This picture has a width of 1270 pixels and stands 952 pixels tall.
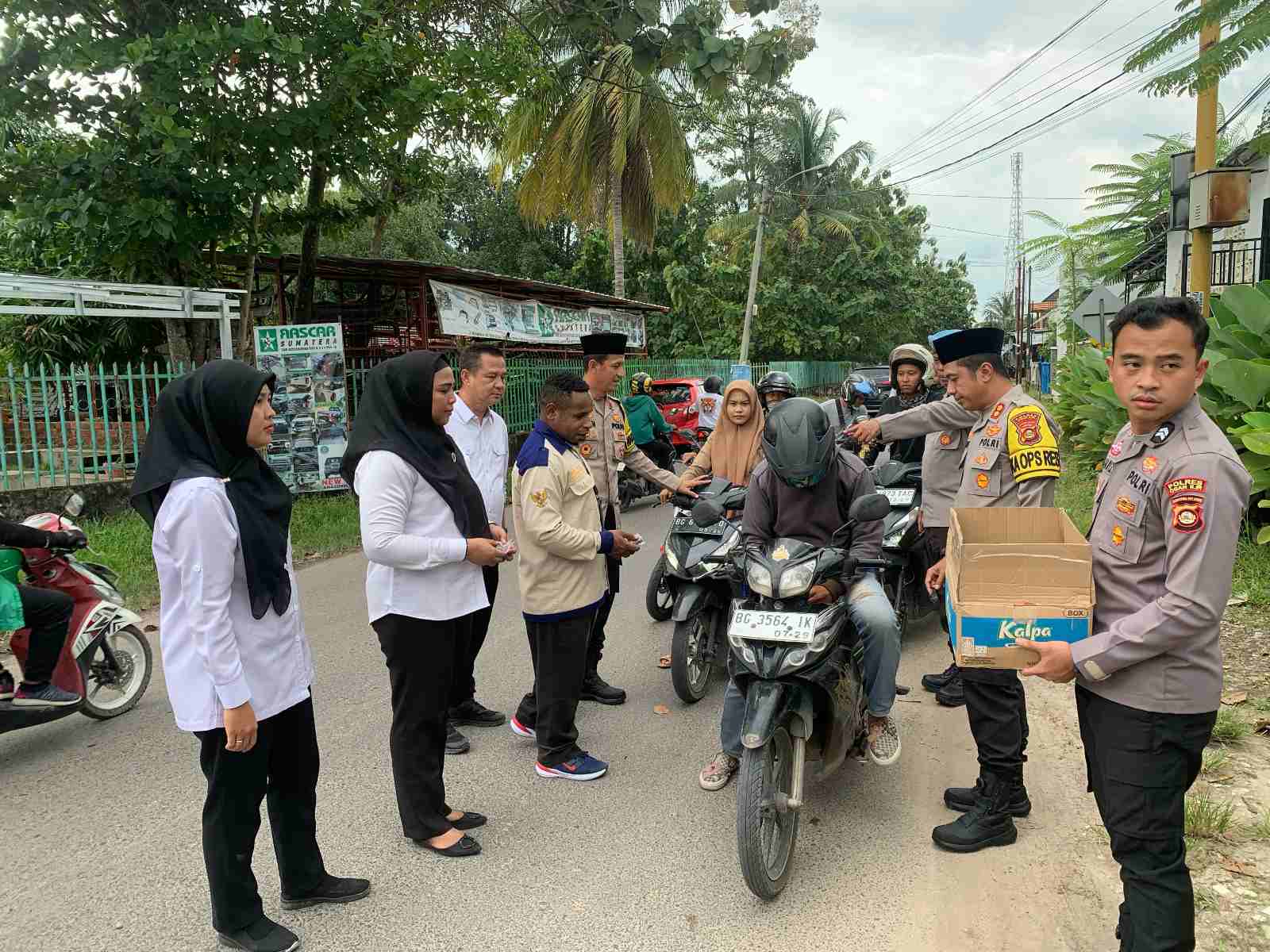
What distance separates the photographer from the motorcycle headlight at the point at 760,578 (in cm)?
327

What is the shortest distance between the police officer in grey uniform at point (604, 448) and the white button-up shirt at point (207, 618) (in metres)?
2.41

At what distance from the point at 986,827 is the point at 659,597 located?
3245 mm

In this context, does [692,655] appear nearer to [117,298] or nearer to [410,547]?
[410,547]

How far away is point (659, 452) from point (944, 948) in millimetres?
9011

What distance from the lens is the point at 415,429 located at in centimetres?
327

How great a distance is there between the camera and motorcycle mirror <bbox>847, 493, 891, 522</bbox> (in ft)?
11.1

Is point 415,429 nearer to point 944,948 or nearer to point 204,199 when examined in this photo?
point 944,948

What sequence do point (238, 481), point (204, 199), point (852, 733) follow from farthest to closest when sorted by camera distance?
point (204, 199) → point (852, 733) → point (238, 481)

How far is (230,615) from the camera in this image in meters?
2.59

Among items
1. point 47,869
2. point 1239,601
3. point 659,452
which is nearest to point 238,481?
point 47,869

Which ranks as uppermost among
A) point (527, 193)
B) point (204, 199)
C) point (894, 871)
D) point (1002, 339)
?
point (527, 193)

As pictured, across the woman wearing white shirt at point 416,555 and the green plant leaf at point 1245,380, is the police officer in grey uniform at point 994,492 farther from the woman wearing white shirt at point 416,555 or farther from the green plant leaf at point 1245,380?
the green plant leaf at point 1245,380

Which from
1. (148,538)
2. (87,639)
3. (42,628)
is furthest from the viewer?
(148,538)

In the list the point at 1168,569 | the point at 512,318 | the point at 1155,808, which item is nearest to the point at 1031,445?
the point at 1168,569
